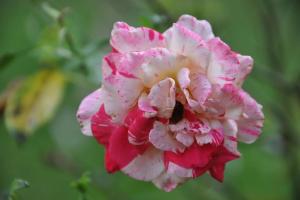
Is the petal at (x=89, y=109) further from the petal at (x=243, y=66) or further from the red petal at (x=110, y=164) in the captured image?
the petal at (x=243, y=66)

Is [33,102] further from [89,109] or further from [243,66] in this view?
[243,66]

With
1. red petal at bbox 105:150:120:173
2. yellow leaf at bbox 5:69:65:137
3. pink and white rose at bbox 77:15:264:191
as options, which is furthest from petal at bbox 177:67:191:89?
yellow leaf at bbox 5:69:65:137

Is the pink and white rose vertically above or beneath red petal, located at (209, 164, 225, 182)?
above

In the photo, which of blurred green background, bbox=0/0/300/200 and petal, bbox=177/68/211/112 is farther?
blurred green background, bbox=0/0/300/200

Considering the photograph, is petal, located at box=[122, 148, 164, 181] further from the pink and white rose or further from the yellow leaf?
the yellow leaf

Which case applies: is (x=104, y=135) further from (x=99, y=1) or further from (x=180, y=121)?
(x=99, y=1)

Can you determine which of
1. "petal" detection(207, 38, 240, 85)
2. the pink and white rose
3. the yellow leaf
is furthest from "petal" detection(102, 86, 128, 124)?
the yellow leaf

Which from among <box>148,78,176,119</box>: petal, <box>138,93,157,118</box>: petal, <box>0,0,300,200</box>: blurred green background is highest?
<box>148,78,176,119</box>: petal

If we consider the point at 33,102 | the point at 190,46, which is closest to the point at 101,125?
the point at 190,46
